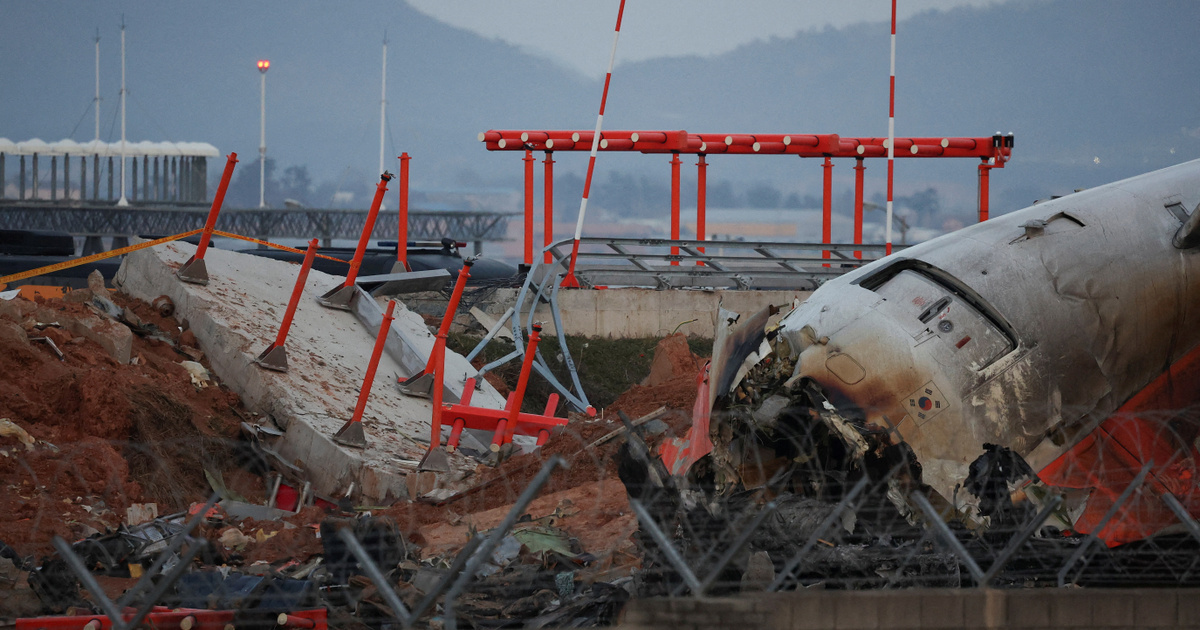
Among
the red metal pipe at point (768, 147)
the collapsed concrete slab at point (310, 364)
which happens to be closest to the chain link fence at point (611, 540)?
the collapsed concrete slab at point (310, 364)

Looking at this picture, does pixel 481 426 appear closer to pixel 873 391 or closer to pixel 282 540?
pixel 282 540

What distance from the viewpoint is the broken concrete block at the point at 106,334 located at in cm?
1128

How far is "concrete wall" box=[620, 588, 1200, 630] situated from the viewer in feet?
15.1

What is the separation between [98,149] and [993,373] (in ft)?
267

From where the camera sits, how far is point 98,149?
259 ft

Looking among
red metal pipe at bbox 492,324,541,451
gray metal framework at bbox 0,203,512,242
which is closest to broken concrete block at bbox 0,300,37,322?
red metal pipe at bbox 492,324,541,451

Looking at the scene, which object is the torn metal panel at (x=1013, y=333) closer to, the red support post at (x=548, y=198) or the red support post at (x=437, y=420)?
the red support post at (x=437, y=420)

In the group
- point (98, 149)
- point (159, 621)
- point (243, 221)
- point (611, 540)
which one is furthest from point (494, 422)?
point (98, 149)

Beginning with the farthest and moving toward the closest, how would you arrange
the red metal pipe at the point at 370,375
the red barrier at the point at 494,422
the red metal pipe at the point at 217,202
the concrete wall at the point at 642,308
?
the concrete wall at the point at 642,308 → the red metal pipe at the point at 217,202 → the red barrier at the point at 494,422 → the red metal pipe at the point at 370,375

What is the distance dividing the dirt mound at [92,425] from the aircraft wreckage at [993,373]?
12.8ft

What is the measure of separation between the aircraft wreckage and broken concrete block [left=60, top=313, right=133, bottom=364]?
5.87 meters

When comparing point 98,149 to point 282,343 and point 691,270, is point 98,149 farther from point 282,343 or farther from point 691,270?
point 282,343

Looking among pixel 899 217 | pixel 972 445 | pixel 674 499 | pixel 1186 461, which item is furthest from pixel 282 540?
pixel 899 217

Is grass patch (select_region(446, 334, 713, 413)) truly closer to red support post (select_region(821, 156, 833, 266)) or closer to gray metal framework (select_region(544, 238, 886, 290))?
gray metal framework (select_region(544, 238, 886, 290))
